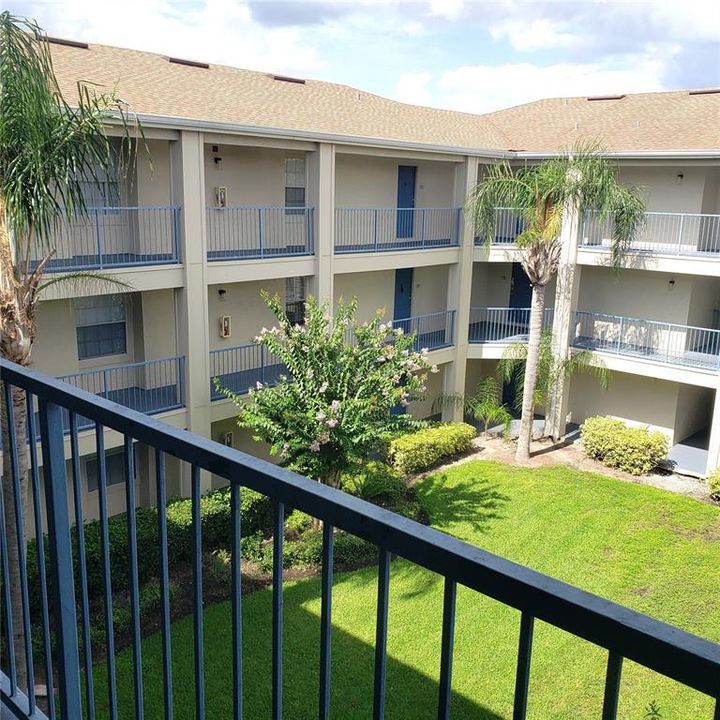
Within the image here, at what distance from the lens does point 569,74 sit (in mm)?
28766

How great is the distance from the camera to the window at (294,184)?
1952 centimetres

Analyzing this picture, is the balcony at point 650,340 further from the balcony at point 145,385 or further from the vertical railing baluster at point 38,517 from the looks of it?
the vertical railing baluster at point 38,517

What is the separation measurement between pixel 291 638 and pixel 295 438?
4.36m

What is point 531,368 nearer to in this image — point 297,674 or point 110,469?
point 110,469

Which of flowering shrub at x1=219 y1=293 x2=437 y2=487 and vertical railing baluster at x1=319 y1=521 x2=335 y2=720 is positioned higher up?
vertical railing baluster at x1=319 y1=521 x2=335 y2=720

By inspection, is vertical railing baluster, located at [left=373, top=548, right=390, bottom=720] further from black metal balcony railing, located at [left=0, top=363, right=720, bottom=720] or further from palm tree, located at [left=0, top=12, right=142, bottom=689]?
palm tree, located at [left=0, top=12, right=142, bottom=689]

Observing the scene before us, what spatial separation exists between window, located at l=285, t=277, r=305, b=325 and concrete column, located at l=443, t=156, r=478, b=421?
16.7 ft

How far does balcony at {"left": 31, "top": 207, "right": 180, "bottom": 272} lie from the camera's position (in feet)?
48.5

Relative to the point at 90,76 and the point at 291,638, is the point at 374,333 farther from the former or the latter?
the point at 90,76

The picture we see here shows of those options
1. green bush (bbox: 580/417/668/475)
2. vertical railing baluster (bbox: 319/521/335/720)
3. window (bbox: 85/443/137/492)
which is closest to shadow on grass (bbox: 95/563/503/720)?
window (bbox: 85/443/137/492)

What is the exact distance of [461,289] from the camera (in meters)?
22.5

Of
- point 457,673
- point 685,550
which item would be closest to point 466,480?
point 685,550

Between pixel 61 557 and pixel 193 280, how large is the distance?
13723mm

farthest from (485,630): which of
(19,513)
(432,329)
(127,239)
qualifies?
(432,329)
